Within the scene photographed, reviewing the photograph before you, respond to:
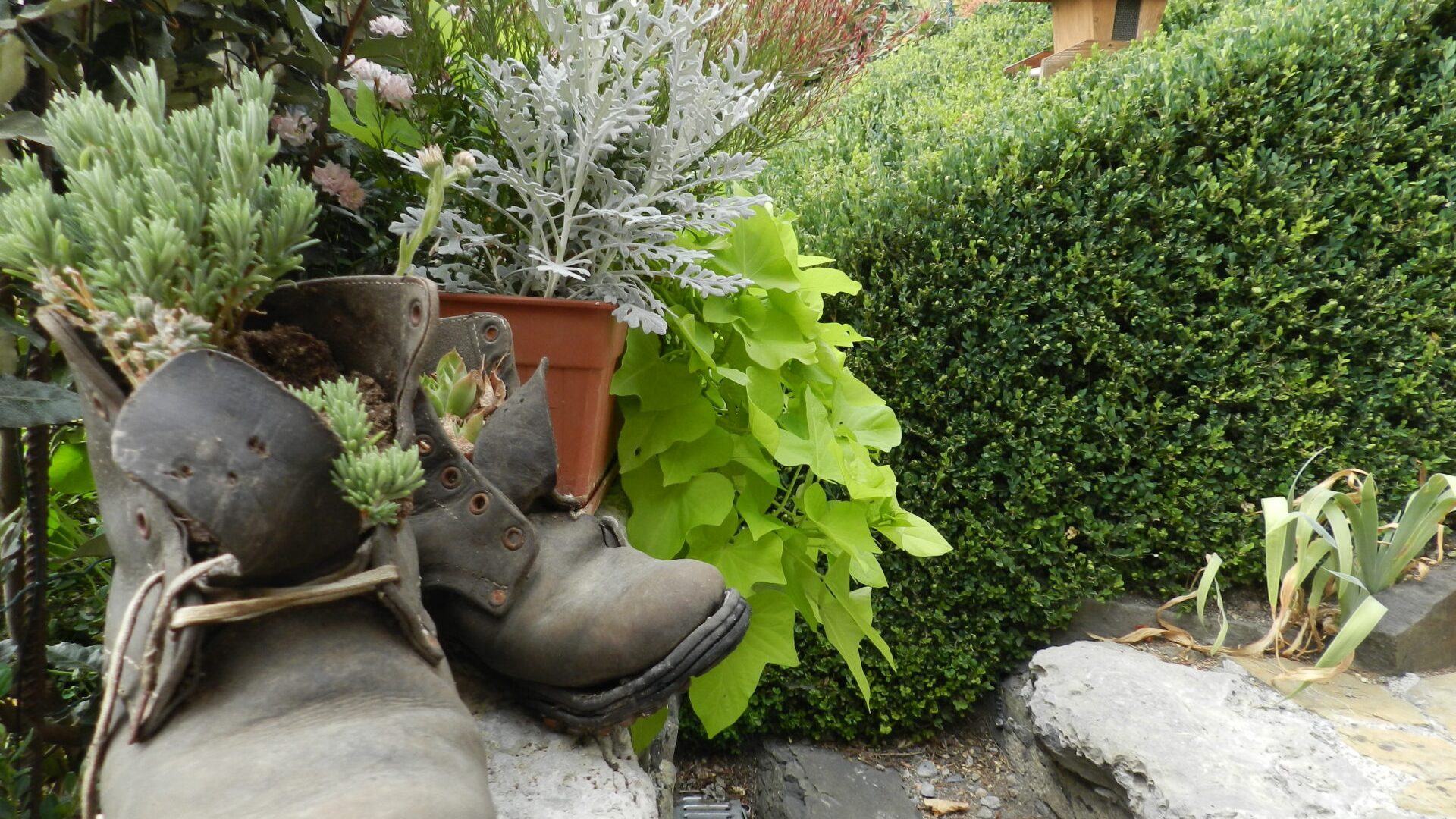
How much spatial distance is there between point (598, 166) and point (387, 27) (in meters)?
0.38

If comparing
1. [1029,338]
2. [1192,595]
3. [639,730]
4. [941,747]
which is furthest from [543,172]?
[941,747]

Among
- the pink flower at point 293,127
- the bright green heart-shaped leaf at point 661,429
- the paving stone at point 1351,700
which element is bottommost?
the paving stone at point 1351,700

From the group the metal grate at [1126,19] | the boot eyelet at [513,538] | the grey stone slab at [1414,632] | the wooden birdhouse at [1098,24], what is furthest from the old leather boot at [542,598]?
the metal grate at [1126,19]

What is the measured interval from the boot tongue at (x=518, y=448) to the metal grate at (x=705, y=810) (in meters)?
2.16

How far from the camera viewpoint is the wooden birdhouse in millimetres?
3684

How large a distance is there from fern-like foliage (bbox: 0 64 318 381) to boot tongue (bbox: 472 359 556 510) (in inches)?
15.3

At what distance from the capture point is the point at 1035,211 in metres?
2.76

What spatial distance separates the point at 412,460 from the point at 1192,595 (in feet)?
8.91

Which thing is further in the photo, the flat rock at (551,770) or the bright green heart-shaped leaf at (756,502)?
the bright green heart-shaped leaf at (756,502)

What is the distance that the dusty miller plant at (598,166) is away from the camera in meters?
1.24

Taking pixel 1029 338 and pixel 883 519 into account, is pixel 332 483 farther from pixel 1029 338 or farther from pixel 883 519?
pixel 1029 338

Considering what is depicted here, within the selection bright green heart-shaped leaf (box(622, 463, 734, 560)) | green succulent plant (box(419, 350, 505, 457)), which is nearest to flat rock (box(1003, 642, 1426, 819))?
bright green heart-shaped leaf (box(622, 463, 734, 560))

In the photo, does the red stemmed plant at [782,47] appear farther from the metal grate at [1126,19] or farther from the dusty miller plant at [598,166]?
the metal grate at [1126,19]

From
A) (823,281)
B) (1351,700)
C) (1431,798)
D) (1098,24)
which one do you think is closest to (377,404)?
(823,281)
